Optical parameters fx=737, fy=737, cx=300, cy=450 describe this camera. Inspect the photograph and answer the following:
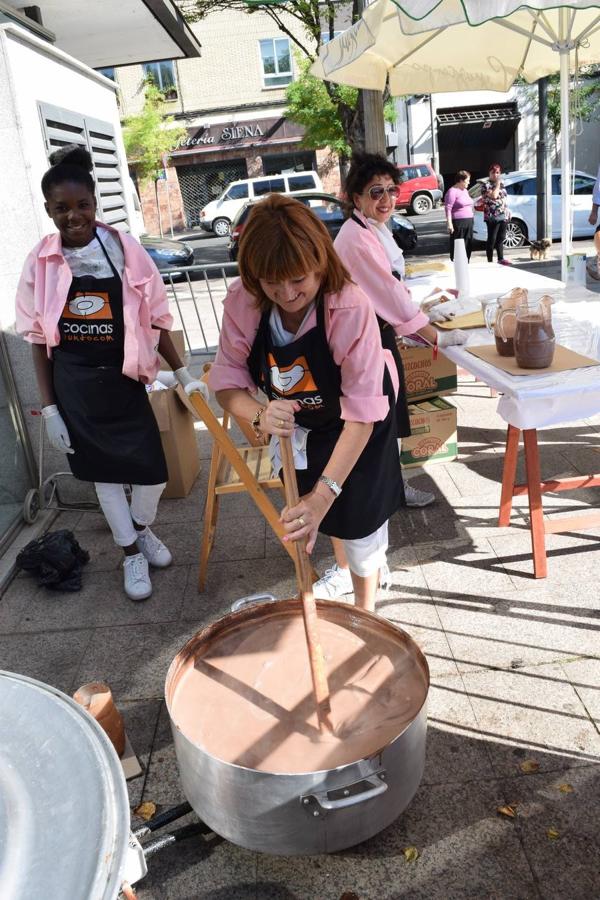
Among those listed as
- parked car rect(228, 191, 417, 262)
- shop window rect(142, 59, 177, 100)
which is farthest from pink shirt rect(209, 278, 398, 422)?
shop window rect(142, 59, 177, 100)

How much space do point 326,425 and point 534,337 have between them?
1.13 metres

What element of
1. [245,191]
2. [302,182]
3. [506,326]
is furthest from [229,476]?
[245,191]

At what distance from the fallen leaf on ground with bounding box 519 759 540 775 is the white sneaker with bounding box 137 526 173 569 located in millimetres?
2115

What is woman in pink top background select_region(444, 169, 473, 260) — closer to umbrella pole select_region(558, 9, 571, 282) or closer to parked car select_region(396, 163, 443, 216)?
umbrella pole select_region(558, 9, 571, 282)

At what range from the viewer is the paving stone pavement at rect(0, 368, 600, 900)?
6.84 ft

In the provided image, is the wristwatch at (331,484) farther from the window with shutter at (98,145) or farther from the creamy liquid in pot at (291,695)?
the window with shutter at (98,145)

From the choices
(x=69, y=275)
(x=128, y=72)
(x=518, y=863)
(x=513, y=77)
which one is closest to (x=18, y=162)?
(x=69, y=275)

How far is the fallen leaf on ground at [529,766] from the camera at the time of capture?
93.0 inches

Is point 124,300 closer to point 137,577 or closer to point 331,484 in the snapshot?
point 137,577

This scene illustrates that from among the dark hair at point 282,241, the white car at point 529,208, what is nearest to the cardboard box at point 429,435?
the dark hair at point 282,241

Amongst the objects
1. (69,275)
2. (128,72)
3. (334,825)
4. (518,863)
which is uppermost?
(128,72)

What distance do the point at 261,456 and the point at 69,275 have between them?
1327 mm

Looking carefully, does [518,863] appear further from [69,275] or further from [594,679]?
[69,275]

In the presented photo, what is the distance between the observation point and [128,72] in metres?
33.1
